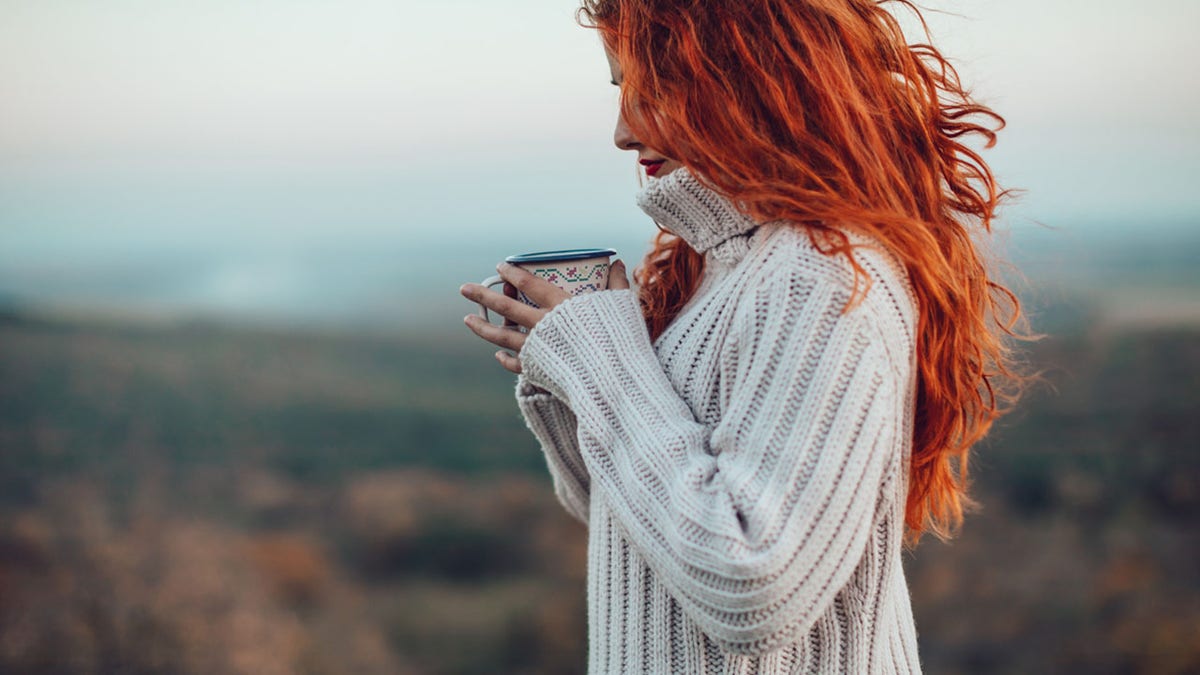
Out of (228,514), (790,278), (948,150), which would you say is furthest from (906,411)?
(228,514)

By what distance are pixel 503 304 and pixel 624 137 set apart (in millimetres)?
219

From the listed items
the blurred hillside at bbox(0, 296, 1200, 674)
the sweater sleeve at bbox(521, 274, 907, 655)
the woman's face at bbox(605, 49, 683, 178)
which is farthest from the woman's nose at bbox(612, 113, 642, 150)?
the blurred hillside at bbox(0, 296, 1200, 674)

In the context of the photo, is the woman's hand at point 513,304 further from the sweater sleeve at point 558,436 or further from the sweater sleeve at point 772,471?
the sweater sleeve at point 772,471

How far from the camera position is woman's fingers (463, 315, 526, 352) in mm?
911

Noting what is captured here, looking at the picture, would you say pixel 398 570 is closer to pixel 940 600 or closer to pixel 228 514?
pixel 228 514

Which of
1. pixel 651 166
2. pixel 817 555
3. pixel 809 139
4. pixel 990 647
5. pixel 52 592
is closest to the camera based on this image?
pixel 817 555

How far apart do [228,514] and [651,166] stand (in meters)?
2.76

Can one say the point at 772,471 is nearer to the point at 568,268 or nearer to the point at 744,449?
the point at 744,449

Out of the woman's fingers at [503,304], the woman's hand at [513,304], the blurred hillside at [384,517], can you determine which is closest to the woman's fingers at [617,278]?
the woman's hand at [513,304]

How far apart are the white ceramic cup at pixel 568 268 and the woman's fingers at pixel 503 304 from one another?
0.02m

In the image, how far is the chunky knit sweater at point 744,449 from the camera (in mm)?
681

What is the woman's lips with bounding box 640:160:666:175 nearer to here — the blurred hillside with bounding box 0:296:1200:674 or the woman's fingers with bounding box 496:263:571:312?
the woman's fingers with bounding box 496:263:571:312

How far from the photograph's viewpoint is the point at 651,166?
0.92 m

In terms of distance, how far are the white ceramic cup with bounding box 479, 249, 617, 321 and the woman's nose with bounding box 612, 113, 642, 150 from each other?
12 centimetres
